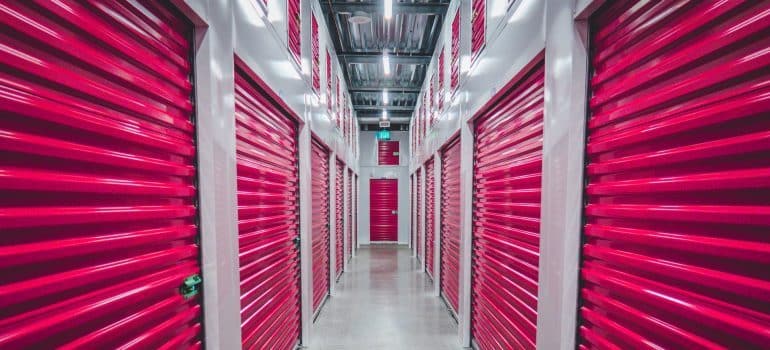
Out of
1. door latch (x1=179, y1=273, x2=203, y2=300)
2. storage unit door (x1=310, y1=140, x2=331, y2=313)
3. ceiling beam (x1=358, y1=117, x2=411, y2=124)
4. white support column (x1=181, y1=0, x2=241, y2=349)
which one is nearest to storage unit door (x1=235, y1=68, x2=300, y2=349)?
white support column (x1=181, y1=0, x2=241, y2=349)

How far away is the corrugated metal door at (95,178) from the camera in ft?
2.83

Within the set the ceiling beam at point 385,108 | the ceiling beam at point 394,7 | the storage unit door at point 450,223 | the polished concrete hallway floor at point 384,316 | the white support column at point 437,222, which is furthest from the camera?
the ceiling beam at point 385,108

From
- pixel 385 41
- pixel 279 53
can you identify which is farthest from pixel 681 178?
pixel 385 41

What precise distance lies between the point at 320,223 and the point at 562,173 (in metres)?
3.87

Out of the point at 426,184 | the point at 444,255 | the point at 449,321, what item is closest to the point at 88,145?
the point at 449,321

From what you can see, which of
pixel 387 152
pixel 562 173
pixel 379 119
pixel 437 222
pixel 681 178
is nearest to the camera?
pixel 681 178

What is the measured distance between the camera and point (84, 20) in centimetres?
105

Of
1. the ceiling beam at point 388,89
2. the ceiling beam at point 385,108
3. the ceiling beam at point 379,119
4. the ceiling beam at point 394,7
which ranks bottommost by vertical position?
the ceiling beam at point 379,119

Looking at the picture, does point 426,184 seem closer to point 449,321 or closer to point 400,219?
point 449,321

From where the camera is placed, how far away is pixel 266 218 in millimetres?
2621

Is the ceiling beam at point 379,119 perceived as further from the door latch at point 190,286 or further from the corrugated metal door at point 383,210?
the door latch at point 190,286

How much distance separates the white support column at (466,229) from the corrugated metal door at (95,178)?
8.92 feet

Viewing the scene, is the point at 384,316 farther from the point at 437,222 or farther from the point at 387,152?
the point at 387,152

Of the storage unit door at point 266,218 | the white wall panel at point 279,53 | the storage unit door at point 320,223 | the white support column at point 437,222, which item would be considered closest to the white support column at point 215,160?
the white wall panel at point 279,53
